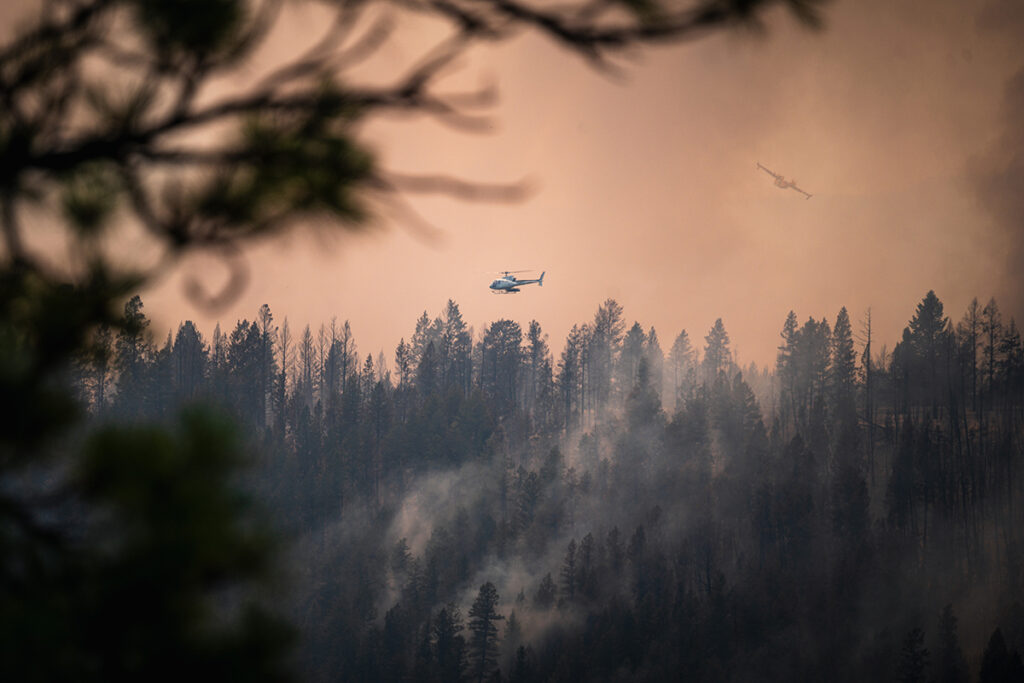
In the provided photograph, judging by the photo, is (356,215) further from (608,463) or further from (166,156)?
(608,463)

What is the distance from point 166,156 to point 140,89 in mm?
204

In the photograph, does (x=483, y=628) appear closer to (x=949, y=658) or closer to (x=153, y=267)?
(x=949, y=658)

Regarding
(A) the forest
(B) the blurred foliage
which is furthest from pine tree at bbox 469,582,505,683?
(B) the blurred foliage

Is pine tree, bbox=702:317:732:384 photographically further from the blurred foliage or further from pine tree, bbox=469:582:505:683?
the blurred foliage

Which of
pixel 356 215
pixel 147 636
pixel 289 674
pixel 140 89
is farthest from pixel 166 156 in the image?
pixel 289 674

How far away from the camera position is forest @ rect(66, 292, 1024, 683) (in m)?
45.7

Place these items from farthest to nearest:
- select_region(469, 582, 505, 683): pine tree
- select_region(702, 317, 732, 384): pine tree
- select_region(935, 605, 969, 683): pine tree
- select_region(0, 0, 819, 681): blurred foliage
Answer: select_region(702, 317, 732, 384): pine tree → select_region(935, 605, 969, 683): pine tree → select_region(469, 582, 505, 683): pine tree → select_region(0, 0, 819, 681): blurred foliage

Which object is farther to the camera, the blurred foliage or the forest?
the forest

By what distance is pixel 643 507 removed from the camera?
196 feet

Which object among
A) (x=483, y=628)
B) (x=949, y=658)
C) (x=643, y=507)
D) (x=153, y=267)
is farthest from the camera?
(x=643, y=507)

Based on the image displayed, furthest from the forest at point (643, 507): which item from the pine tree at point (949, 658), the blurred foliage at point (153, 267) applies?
the blurred foliage at point (153, 267)

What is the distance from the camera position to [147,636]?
142cm

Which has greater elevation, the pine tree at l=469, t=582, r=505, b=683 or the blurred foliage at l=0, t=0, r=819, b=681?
the blurred foliage at l=0, t=0, r=819, b=681

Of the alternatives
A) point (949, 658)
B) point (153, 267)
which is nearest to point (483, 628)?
point (949, 658)
